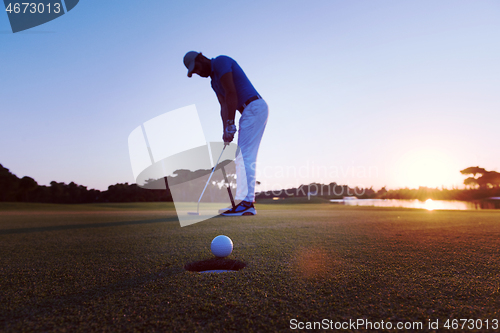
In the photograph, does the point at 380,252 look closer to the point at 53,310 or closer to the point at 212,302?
the point at 212,302

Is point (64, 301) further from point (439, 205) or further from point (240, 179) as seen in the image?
point (439, 205)

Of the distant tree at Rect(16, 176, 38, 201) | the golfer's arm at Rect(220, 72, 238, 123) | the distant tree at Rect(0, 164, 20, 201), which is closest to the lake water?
the golfer's arm at Rect(220, 72, 238, 123)

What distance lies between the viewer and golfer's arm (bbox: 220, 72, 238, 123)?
3.75 metres

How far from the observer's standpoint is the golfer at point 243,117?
3.89 metres

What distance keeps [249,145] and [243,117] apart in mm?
436

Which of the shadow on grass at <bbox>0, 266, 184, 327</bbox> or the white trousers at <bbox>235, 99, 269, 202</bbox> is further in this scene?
the white trousers at <bbox>235, 99, 269, 202</bbox>

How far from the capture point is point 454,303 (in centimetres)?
176

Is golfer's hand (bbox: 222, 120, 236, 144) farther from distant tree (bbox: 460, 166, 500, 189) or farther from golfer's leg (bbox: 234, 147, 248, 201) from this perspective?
distant tree (bbox: 460, 166, 500, 189)

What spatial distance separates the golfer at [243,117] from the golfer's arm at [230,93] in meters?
0.02

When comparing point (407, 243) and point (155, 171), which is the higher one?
point (155, 171)

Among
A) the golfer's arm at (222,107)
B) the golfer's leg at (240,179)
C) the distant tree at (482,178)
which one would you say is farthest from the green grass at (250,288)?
the distant tree at (482,178)

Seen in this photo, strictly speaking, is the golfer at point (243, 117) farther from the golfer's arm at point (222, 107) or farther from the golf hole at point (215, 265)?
the golf hole at point (215, 265)

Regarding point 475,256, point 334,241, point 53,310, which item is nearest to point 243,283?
point 53,310

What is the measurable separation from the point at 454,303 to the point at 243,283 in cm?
148
